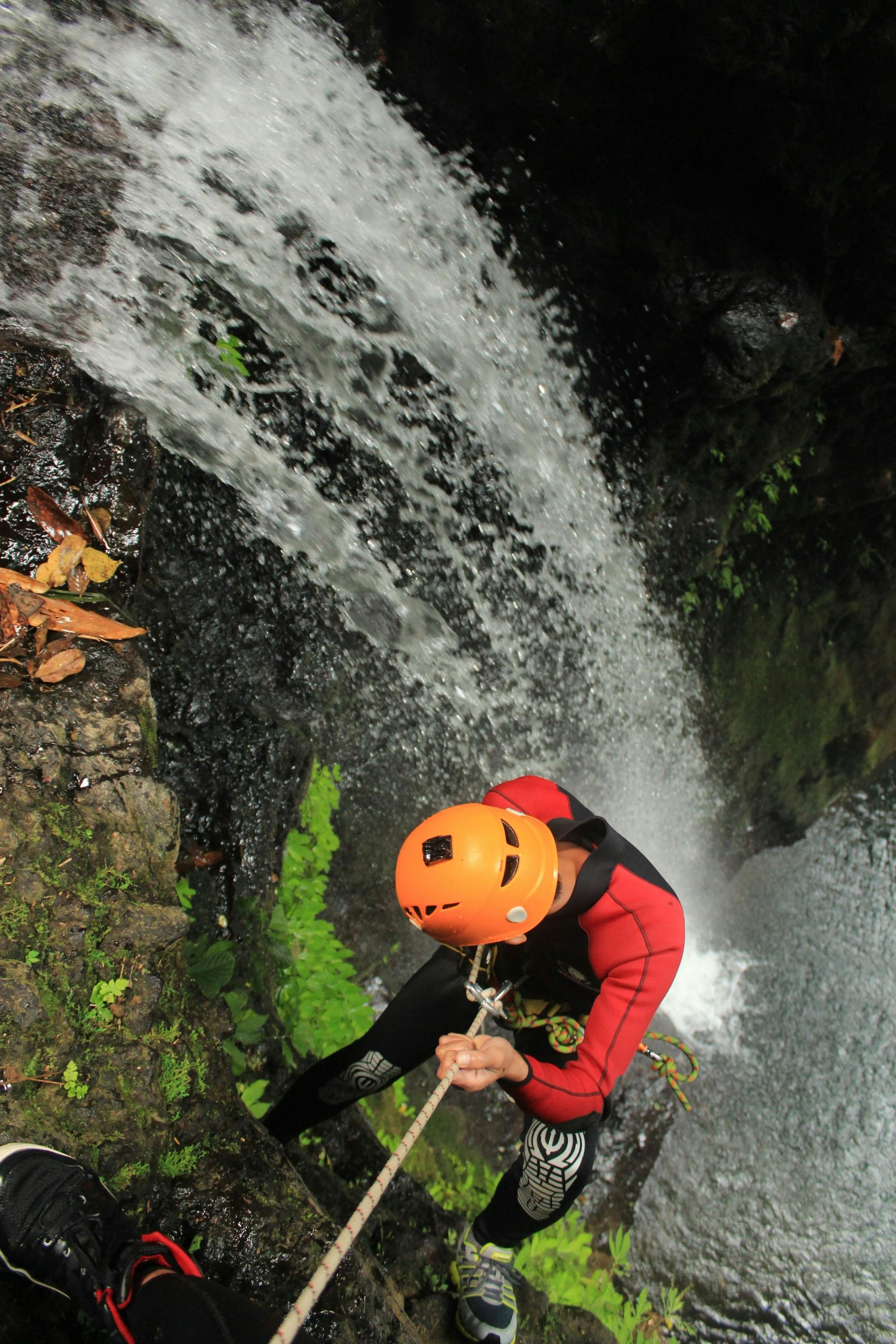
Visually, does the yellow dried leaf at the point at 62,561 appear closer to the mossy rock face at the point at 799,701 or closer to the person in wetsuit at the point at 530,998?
the person in wetsuit at the point at 530,998

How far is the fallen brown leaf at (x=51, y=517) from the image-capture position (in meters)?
2.48

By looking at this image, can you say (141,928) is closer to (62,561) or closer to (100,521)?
(62,561)

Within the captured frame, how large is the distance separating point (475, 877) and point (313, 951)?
1.81 meters

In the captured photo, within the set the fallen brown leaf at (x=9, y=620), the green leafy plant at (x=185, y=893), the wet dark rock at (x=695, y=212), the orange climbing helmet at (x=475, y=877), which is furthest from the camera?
the wet dark rock at (x=695, y=212)

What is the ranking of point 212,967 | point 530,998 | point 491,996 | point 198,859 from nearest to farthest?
1. point 491,996
2. point 530,998
3. point 212,967
4. point 198,859

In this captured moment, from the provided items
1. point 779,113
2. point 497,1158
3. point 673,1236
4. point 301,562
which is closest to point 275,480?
point 301,562

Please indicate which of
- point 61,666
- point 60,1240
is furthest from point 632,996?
point 61,666

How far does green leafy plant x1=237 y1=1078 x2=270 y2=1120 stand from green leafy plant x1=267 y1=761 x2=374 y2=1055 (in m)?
0.42

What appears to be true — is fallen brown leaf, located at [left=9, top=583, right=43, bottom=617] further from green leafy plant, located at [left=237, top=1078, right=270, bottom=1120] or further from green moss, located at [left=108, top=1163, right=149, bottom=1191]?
green leafy plant, located at [left=237, top=1078, right=270, bottom=1120]

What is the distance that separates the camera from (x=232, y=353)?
11.0 ft

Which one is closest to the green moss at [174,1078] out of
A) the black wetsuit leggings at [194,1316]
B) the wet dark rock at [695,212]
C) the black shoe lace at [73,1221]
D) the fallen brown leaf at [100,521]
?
the black shoe lace at [73,1221]

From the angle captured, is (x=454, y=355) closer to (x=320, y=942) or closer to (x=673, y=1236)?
(x=320, y=942)

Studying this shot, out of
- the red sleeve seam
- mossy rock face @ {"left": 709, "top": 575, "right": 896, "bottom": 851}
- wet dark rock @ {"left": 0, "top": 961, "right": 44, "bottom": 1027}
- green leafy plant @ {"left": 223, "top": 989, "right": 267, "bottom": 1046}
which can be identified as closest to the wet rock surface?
wet dark rock @ {"left": 0, "top": 961, "right": 44, "bottom": 1027}

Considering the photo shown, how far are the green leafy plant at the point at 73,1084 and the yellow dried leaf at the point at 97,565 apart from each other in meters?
1.47
